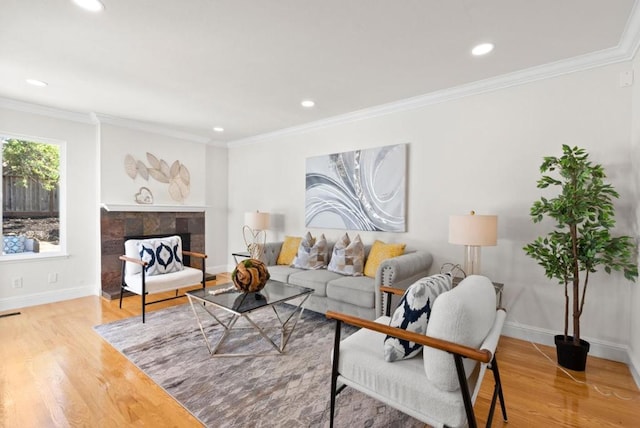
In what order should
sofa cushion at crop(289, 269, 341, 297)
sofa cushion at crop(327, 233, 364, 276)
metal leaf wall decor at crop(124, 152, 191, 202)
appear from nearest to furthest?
sofa cushion at crop(289, 269, 341, 297) → sofa cushion at crop(327, 233, 364, 276) → metal leaf wall decor at crop(124, 152, 191, 202)

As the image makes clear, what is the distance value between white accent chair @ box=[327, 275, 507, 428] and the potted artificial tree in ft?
3.97

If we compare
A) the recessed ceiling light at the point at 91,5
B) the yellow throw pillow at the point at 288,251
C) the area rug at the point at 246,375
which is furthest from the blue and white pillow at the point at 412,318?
the yellow throw pillow at the point at 288,251

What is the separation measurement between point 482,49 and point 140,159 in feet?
15.5

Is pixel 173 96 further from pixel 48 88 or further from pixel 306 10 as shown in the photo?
pixel 306 10

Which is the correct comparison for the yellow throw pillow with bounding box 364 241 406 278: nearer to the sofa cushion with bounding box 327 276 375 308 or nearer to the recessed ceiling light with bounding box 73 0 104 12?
the sofa cushion with bounding box 327 276 375 308

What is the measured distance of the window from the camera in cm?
400

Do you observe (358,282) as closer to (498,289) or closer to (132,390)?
(498,289)


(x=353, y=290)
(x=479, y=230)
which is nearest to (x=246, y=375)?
(x=353, y=290)

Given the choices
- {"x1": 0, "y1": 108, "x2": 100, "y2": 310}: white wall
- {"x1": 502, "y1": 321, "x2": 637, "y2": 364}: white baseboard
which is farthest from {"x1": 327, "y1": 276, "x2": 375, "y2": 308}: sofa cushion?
{"x1": 0, "y1": 108, "x2": 100, "y2": 310}: white wall

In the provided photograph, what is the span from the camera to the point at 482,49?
2.56m

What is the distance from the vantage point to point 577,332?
249cm

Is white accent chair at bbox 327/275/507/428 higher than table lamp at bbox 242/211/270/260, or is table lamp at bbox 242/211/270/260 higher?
table lamp at bbox 242/211/270/260

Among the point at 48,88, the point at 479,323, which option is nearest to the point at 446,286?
the point at 479,323

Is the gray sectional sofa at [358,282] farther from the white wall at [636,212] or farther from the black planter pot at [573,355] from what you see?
the white wall at [636,212]
